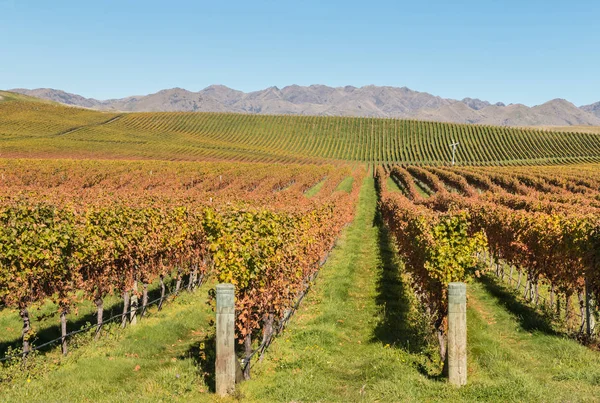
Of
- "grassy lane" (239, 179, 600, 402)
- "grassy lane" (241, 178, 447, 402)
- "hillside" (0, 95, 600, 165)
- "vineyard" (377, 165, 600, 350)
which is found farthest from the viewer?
"hillside" (0, 95, 600, 165)

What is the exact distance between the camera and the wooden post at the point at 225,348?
920cm

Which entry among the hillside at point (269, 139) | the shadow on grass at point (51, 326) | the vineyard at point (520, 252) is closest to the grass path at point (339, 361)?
the vineyard at point (520, 252)

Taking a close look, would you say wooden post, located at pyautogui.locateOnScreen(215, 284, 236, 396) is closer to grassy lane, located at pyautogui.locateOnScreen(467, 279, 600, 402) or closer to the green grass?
the green grass

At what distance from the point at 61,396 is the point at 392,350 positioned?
7093mm

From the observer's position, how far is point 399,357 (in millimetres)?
11188

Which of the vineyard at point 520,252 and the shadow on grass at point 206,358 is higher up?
the vineyard at point 520,252

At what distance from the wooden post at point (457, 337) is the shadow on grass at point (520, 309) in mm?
5259

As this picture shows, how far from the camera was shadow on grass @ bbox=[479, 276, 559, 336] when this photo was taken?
14.0m

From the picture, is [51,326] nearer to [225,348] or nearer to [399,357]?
[225,348]

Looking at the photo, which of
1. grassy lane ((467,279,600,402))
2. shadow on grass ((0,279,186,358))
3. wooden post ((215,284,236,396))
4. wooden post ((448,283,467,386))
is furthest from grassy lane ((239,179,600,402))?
shadow on grass ((0,279,186,358))

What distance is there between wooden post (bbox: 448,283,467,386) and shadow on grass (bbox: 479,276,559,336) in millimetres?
5259

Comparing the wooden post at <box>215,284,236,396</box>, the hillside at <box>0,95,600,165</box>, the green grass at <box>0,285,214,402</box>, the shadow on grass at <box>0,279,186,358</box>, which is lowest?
the shadow on grass at <box>0,279,186,358</box>

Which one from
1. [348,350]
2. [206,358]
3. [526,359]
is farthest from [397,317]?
[206,358]

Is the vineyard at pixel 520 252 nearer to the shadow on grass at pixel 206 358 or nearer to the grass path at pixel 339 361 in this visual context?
the grass path at pixel 339 361
